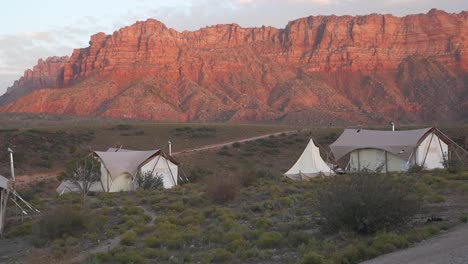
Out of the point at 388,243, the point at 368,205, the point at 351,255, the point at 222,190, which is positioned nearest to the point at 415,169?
the point at 222,190

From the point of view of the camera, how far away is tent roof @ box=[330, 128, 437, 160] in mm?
35781

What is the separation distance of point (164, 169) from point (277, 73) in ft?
282

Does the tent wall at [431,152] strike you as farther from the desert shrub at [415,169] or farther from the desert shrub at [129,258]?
the desert shrub at [129,258]

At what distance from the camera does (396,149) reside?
35.9m

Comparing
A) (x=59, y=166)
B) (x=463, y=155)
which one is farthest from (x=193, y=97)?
(x=463, y=155)

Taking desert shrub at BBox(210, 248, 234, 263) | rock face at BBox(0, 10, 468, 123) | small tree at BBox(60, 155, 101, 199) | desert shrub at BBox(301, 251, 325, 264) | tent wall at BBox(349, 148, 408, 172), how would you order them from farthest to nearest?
rock face at BBox(0, 10, 468, 123) < tent wall at BBox(349, 148, 408, 172) < small tree at BBox(60, 155, 101, 199) < desert shrub at BBox(210, 248, 234, 263) < desert shrub at BBox(301, 251, 325, 264)

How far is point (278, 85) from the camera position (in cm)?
11525

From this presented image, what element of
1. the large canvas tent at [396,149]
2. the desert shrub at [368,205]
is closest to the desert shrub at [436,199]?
the desert shrub at [368,205]

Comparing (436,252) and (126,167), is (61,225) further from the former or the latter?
(126,167)

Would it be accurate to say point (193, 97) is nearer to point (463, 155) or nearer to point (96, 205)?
point (463, 155)

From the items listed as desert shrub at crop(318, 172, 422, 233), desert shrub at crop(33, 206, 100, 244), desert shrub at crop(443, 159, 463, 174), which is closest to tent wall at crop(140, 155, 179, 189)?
desert shrub at crop(443, 159, 463, 174)

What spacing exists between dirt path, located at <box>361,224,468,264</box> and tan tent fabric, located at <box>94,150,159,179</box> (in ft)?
77.0

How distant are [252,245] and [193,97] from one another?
310 feet

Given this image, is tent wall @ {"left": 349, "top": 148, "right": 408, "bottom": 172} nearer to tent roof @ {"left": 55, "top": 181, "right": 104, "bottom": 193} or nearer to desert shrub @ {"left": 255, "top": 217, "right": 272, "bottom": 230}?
tent roof @ {"left": 55, "top": 181, "right": 104, "bottom": 193}
